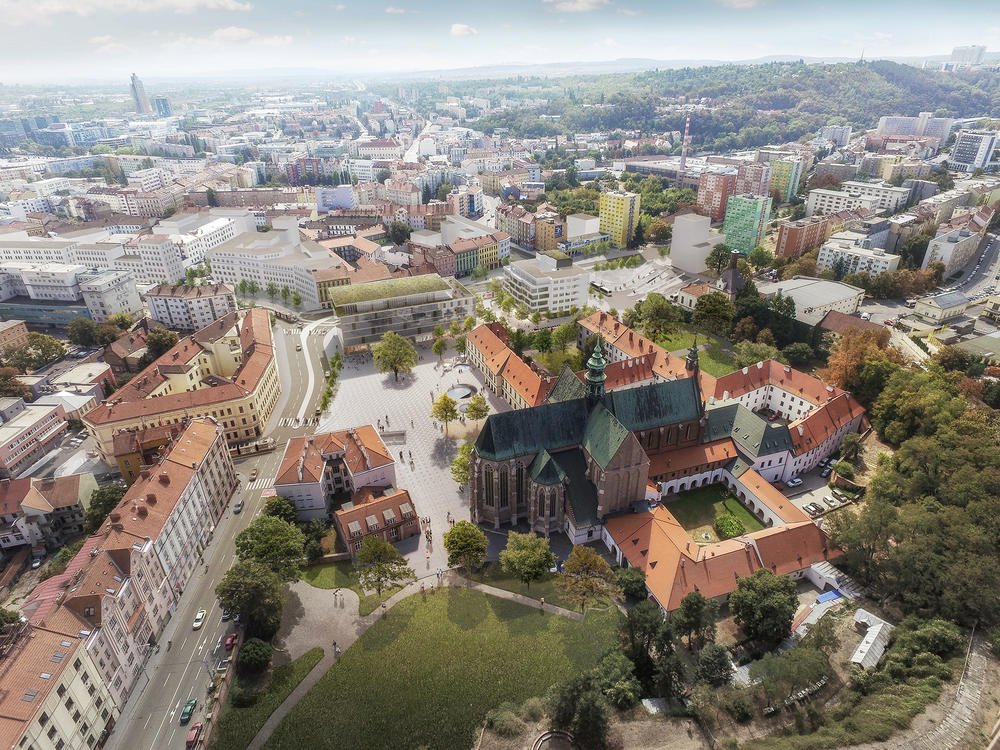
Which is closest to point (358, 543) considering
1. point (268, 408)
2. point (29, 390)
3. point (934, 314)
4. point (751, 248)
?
point (268, 408)

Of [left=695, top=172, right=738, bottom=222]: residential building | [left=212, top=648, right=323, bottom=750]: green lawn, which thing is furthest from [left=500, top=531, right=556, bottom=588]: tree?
[left=695, top=172, right=738, bottom=222]: residential building

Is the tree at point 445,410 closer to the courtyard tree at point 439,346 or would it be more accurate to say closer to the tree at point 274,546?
the courtyard tree at point 439,346

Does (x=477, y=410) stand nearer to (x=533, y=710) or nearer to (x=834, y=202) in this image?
(x=533, y=710)

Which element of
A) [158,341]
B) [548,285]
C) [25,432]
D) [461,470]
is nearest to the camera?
[461,470]

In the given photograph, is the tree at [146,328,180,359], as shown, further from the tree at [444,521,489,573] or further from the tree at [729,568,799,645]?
the tree at [729,568,799,645]

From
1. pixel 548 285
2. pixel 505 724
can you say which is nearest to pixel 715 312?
pixel 548 285
